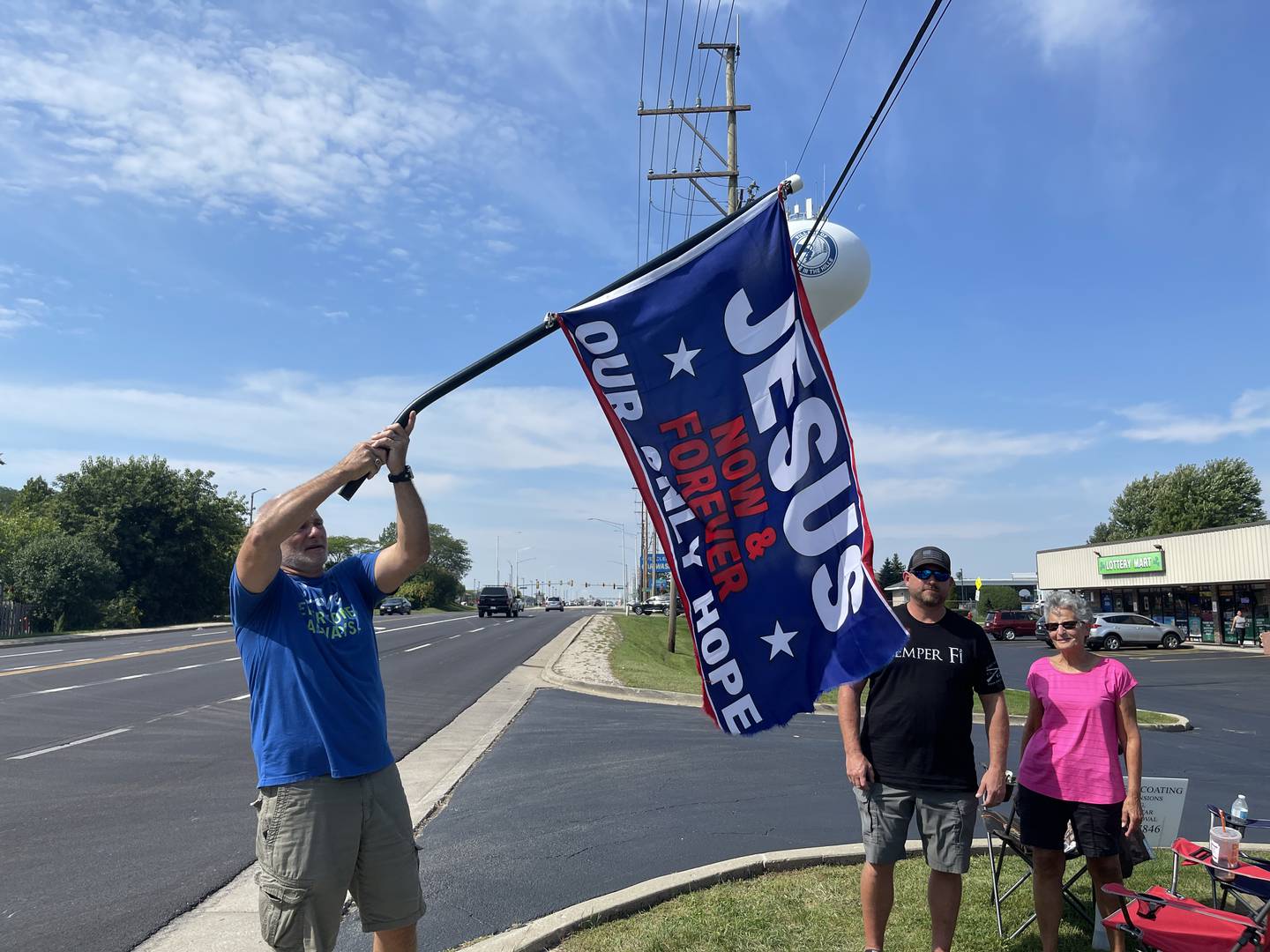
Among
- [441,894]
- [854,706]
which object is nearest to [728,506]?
[854,706]

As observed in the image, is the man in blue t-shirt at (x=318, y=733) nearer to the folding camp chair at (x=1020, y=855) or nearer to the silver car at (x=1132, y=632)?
the folding camp chair at (x=1020, y=855)

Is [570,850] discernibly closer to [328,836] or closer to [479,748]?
[328,836]

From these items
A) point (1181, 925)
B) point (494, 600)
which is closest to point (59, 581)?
point (494, 600)

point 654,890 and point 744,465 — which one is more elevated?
point 744,465

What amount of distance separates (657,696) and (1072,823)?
1142cm

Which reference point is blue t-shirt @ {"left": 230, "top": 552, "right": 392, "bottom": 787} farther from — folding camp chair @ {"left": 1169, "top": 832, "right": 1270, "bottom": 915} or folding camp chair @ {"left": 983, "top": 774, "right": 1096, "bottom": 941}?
folding camp chair @ {"left": 1169, "top": 832, "right": 1270, "bottom": 915}

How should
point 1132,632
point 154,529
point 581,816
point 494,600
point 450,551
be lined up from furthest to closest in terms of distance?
point 450,551
point 494,600
point 154,529
point 1132,632
point 581,816

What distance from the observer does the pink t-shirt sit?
→ 4.43m

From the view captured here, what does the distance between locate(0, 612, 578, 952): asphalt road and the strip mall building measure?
32504mm

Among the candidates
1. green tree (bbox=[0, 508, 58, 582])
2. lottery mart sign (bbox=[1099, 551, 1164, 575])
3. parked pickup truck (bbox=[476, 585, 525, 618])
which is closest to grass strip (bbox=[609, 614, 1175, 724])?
lottery mart sign (bbox=[1099, 551, 1164, 575])

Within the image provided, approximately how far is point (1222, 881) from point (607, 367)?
138 inches

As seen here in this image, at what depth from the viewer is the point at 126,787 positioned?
333 inches

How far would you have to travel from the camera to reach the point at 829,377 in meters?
4.02

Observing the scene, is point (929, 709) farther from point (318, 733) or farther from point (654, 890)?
point (318, 733)
